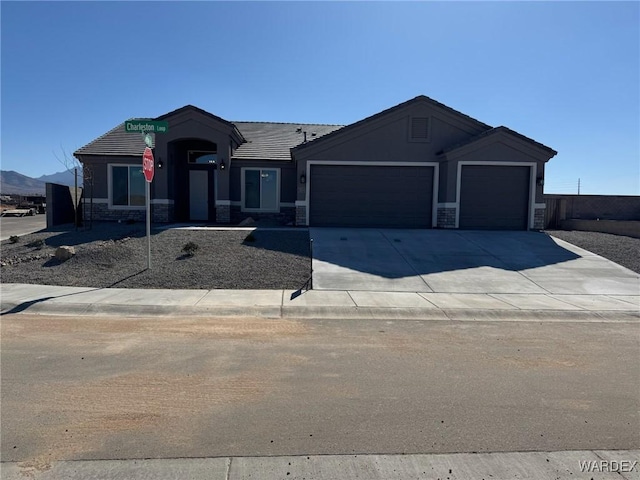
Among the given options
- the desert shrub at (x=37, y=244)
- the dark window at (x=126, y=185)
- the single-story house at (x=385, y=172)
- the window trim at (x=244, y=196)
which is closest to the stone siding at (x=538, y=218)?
the single-story house at (x=385, y=172)

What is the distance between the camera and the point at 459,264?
41.2 ft

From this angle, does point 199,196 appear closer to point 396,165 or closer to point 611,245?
point 396,165

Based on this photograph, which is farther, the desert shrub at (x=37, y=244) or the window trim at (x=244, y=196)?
the window trim at (x=244, y=196)

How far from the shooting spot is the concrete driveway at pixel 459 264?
10492 mm

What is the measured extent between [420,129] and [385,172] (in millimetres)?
2375

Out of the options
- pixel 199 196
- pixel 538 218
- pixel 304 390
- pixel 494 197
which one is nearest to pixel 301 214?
pixel 199 196

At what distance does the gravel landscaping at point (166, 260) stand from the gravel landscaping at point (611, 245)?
9.94 m

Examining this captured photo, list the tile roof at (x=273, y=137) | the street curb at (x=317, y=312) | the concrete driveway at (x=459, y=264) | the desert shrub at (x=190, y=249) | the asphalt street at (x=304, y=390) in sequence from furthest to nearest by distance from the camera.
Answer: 1. the tile roof at (x=273, y=137)
2. the desert shrub at (x=190, y=249)
3. the concrete driveway at (x=459, y=264)
4. the street curb at (x=317, y=312)
5. the asphalt street at (x=304, y=390)

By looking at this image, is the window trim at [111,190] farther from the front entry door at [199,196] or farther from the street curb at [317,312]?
the street curb at [317,312]

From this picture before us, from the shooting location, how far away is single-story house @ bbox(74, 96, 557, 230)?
56.9 ft

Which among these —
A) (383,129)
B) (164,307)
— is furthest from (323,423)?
(383,129)

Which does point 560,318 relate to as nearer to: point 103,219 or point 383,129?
point 383,129

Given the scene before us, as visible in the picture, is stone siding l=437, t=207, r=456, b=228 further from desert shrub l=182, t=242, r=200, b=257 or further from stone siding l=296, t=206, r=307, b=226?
desert shrub l=182, t=242, r=200, b=257

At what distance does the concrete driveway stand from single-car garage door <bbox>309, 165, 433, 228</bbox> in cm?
131
